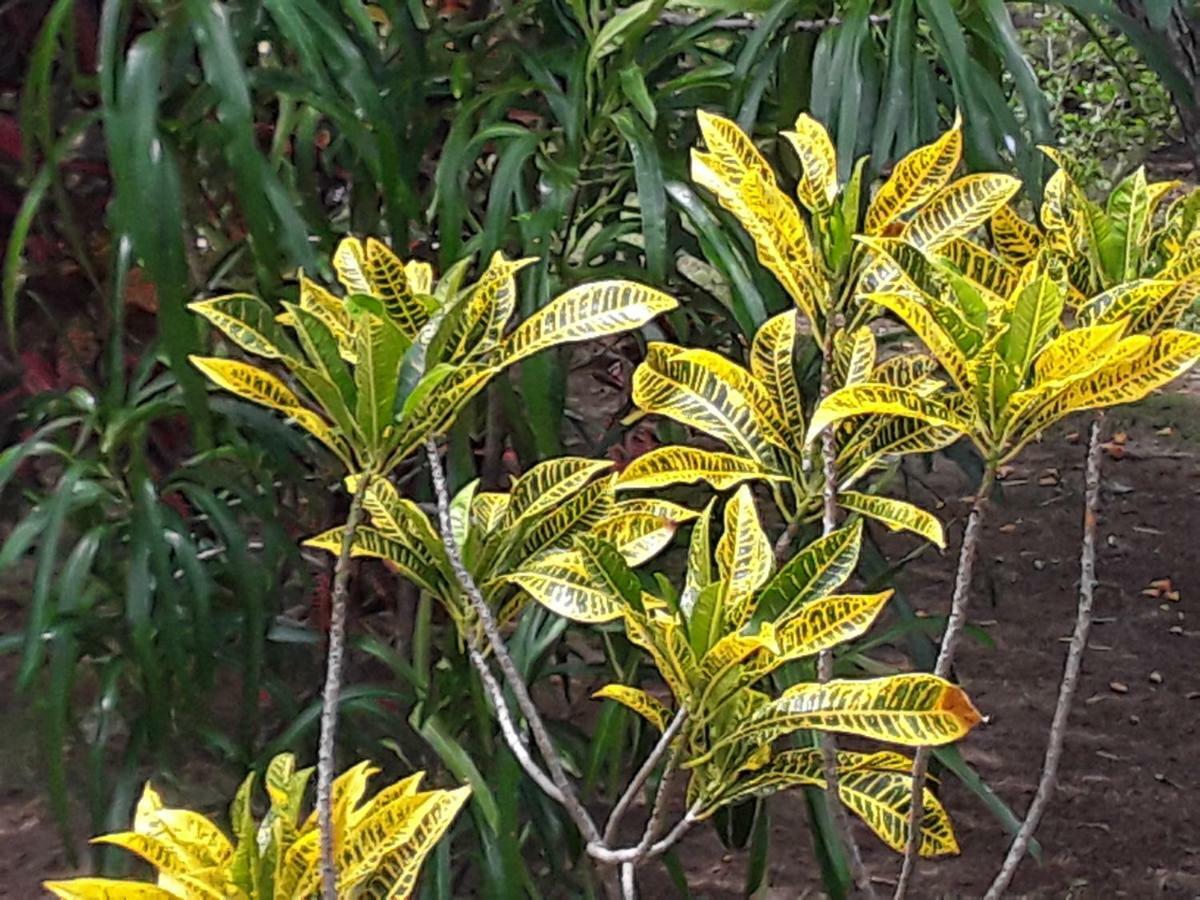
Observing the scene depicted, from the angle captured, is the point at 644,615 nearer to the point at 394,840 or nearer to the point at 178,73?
the point at 394,840

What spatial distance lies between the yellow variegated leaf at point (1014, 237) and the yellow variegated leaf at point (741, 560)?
9.8 inches

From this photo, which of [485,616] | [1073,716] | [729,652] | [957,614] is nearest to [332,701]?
[485,616]

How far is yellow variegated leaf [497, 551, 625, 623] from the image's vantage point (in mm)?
620

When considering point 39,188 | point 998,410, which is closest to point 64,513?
point 39,188

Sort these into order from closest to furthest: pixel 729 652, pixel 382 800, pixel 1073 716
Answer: pixel 729 652
pixel 382 800
pixel 1073 716

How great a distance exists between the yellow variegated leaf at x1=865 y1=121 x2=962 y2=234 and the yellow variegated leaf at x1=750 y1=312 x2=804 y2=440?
0.07 metres

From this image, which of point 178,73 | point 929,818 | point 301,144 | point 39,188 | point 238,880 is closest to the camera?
point 238,880

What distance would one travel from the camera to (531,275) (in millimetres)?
978

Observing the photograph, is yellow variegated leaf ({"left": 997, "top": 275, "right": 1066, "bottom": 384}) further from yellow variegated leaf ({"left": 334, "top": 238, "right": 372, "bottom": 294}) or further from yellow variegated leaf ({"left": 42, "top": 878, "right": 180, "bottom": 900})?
yellow variegated leaf ({"left": 42, "top": 878, "right": 180, "bottom": 900})

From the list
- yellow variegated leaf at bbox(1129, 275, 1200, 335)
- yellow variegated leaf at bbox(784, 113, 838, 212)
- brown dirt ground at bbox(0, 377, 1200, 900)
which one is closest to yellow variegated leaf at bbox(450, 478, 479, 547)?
yellow variegated leaf at bbox(784, 113, 838, 212)

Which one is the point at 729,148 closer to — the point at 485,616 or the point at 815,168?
the point at 815,168

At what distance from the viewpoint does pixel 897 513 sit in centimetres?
68

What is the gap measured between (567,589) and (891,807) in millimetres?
216

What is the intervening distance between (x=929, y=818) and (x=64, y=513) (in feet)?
2.17
